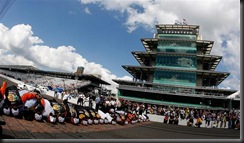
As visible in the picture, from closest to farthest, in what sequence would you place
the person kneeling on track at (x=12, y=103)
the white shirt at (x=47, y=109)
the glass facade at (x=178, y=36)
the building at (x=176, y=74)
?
the person kneeling on track at (x=12, y=103) → the white shirt at (x=47, y=109) → the building at (x=176, y=74) → the glass facade at (x=178, y=36)

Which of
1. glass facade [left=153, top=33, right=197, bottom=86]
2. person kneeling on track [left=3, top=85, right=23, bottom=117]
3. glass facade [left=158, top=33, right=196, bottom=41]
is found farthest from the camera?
glass facade [left=158, top=33, right=196, bottom=41]

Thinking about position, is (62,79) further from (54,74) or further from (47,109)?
(47,109)

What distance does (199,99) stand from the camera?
3784 centimetres

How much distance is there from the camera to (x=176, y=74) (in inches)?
1325

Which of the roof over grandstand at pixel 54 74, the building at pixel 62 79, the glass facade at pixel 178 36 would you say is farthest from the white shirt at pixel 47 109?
the glass facade at pixel 178 36

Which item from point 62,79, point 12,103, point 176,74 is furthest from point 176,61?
point 12,103

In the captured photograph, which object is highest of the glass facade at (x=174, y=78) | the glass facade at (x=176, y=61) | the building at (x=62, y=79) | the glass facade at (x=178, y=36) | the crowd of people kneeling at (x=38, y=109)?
the glass facade at (x=178, y=36)

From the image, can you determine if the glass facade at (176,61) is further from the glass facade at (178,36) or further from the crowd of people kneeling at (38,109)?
the crowd of people kneeling at (38,109)

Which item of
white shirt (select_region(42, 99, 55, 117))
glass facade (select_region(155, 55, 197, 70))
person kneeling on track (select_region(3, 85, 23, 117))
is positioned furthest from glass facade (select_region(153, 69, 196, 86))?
person kneeling on track (select_region(3, 85, 23, 117))

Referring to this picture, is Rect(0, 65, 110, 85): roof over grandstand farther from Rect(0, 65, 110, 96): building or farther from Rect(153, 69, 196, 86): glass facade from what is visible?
Rect(153, 69, 196, 86): glass facade

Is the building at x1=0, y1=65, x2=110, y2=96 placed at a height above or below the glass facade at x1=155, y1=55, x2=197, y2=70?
below

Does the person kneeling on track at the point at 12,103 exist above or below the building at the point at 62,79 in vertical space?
below

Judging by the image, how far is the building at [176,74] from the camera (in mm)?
35062

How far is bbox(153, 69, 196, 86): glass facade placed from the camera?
115 ft
